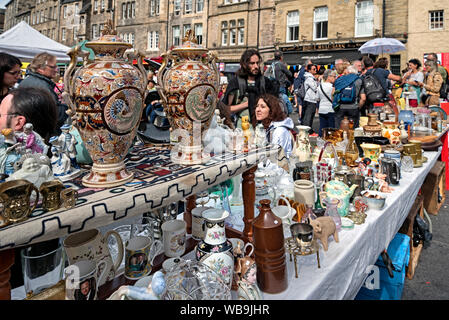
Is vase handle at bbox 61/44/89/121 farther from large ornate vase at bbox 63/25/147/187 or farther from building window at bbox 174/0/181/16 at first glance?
building window at bbox 174/0/181/16

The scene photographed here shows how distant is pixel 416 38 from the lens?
1355 centimetres

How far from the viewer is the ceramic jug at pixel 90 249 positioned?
1.06 metres

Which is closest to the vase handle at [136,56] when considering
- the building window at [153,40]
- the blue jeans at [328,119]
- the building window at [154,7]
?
the blue jeans at [328,119]

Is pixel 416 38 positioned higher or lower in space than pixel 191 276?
higher

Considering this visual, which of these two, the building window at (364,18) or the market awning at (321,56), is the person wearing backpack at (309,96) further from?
the building window at (364,18)

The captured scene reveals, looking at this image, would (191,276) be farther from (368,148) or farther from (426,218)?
(426,218)

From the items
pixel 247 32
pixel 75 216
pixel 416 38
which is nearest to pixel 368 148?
pixel 75 216

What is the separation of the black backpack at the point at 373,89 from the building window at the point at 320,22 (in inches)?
505

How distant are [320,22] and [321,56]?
1979mm

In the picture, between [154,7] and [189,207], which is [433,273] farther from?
[154,7]

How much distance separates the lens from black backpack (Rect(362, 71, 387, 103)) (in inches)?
198

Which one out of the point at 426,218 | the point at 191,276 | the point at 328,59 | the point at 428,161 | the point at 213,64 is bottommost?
the point at 426,218
